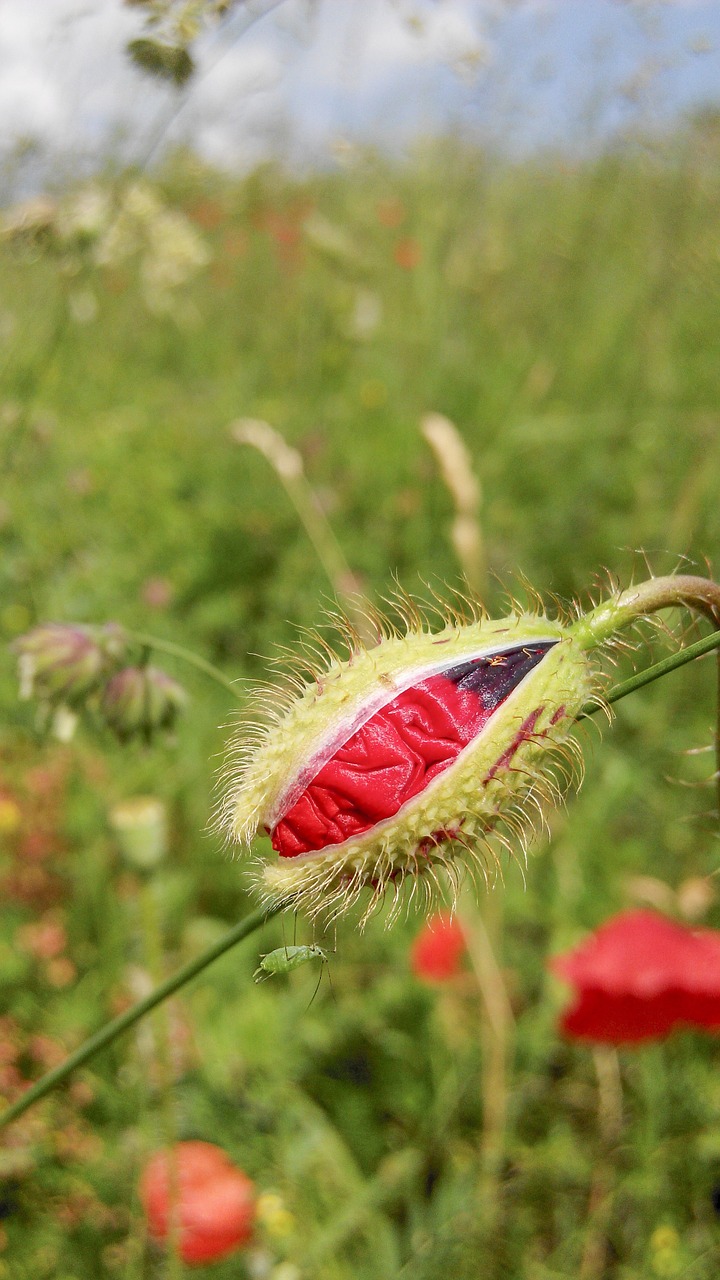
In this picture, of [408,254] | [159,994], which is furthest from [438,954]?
[408,254]

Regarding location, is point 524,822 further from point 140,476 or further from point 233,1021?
point 140,476

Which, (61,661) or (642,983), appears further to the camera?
(642,983)

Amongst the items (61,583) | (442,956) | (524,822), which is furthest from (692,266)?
(524,822)

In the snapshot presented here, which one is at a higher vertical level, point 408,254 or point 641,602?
point 641,602

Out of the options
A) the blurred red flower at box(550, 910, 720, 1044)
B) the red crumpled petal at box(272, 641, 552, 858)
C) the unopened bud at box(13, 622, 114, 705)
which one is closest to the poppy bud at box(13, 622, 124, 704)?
the unopened bud at box(13, 622, 114, 705)

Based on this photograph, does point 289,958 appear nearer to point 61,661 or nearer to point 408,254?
point 61,661
